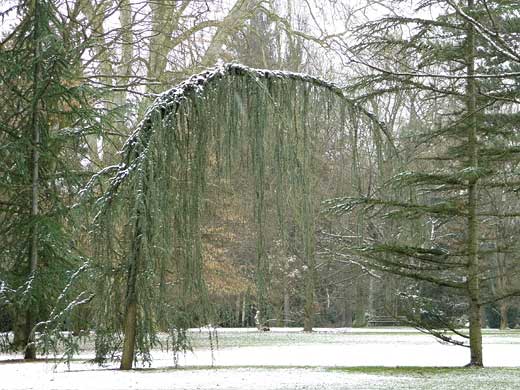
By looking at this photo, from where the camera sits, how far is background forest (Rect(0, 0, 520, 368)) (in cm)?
904

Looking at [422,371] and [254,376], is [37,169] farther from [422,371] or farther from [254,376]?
[422,371]

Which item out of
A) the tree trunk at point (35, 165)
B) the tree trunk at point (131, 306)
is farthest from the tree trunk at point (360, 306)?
the tree trunk at point (131, 306)

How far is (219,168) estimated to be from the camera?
8859 mm

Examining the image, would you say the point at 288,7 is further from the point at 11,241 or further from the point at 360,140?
the point at 360,140

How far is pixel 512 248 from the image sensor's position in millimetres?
13250

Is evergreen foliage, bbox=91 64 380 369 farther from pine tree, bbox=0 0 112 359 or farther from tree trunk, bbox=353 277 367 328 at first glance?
tree trunk, bbox=353 277 367 328

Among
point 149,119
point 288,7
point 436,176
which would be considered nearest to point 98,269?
point 149,119

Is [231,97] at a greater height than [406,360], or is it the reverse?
[231,97]

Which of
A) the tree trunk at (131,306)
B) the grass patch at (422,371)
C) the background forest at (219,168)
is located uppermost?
the background forest at (219,168)

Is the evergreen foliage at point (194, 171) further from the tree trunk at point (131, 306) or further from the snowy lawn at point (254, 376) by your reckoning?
the snowy lawn at point (254, 376)

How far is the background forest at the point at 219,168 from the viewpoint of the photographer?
29.7ft

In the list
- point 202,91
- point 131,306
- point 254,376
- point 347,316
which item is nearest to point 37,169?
point 131,306

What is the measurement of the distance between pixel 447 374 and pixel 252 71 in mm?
4851

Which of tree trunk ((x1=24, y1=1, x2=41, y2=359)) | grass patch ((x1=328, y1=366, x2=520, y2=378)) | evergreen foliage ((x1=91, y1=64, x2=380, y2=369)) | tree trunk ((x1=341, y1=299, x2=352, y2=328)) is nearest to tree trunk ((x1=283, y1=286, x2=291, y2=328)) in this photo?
tree trunk ((x1=341, y1=299, x2=352, y2=328))
